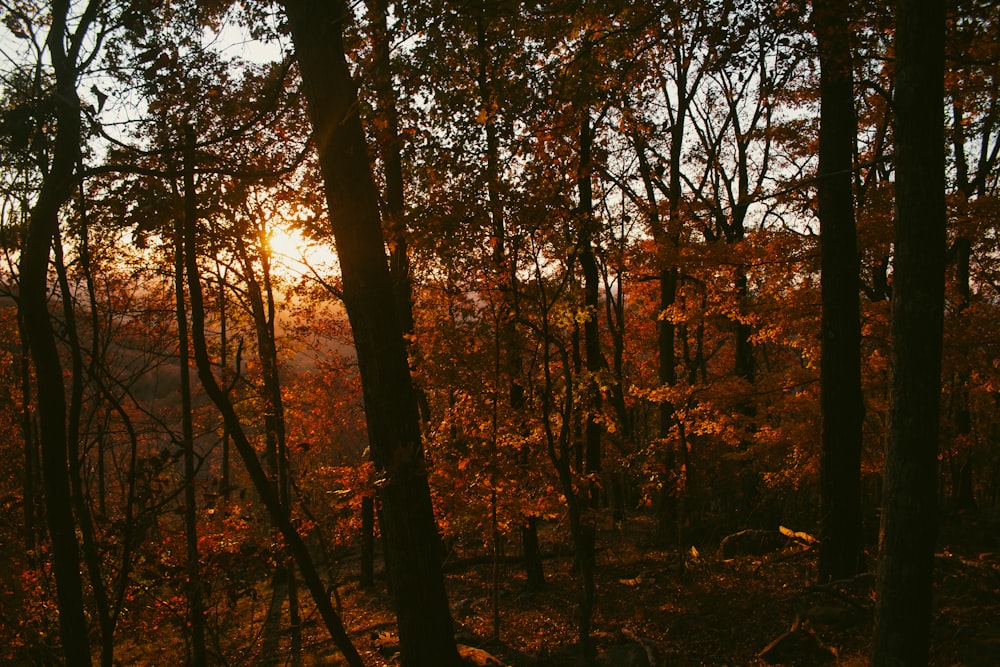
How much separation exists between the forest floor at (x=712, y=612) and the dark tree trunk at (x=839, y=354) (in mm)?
743

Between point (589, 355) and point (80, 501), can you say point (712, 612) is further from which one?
point (80, 501)

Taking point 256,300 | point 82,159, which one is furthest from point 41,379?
point 256,300

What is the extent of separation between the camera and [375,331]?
493 centimetres

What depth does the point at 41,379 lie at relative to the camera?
573 cm

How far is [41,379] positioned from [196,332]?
2.73 metres

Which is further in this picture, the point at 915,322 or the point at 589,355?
the point at 589,355

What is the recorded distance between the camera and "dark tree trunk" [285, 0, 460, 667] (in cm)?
488

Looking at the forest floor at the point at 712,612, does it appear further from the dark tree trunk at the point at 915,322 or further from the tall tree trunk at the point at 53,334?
the tall tree trunk at the point at 53,334

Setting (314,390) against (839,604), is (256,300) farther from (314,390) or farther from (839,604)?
(839,604)

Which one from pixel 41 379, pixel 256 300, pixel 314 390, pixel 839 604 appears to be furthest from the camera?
pixel 314 390

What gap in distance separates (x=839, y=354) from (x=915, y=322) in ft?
14.2

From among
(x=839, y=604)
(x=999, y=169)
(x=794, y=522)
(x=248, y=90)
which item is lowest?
(x=794, y=522)

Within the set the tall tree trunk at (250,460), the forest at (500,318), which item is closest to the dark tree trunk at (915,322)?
the forest at (500,318)

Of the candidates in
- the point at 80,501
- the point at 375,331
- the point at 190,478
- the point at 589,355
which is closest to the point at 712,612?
the point at 589,355
